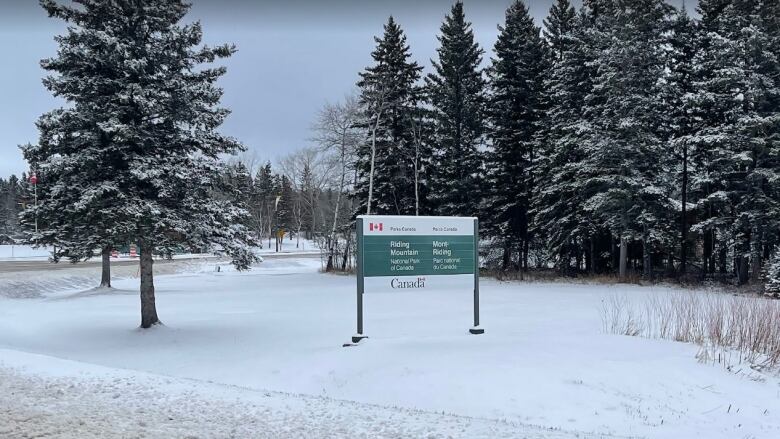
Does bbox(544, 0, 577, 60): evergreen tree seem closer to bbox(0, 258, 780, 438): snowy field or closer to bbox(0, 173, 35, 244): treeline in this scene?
bbox(0, 258, 780, 438): snowy field

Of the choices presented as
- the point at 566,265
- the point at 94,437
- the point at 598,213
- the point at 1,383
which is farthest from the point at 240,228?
the point at 566,265

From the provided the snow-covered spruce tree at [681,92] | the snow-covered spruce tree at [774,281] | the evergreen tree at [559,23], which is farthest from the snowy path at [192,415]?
the evergreen tree at [559,23]

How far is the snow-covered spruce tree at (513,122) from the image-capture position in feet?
97.0

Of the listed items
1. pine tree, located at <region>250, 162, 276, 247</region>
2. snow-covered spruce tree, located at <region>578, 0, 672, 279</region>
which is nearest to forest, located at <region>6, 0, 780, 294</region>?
snow-covered spruce tree, located at <region>578, 0, 672, 279</region>

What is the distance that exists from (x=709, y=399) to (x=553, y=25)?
29.1m

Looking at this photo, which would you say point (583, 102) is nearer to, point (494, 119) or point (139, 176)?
point (494, 119)

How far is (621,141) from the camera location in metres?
23.8

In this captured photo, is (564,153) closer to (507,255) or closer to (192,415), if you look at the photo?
(507,255)

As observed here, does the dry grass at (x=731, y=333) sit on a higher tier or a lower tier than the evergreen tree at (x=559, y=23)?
lower

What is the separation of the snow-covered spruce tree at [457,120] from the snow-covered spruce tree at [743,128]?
450 inches

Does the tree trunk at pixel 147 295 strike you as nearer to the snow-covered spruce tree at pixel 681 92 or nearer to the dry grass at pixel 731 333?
the dry grass at pixel 731 333

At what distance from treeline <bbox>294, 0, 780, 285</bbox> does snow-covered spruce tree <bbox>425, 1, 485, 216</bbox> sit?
0.29 ft

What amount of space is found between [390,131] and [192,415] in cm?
2885

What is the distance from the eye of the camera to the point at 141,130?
12.6 meters
